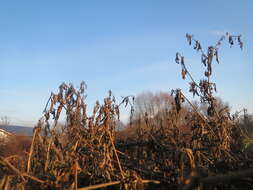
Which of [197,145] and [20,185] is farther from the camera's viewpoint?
[197,145]

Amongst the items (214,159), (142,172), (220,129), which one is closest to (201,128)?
(220,129)

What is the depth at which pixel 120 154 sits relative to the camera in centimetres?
206

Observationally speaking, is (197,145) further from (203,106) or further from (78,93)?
(78,93)

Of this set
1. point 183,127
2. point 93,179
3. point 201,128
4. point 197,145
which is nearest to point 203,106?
point 183,127

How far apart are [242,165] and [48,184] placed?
4.00 feet

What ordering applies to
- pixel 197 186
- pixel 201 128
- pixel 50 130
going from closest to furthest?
1. pixel 197 186
2. pixel 50 130
3. pixel 201 128

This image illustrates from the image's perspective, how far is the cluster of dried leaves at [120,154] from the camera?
1434mm

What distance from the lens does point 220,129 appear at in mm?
2291

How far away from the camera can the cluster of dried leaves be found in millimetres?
1434

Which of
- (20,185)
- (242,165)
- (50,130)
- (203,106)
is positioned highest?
(203,106)

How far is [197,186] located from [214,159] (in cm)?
84

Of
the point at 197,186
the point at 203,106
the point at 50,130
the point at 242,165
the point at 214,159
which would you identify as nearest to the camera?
the point at 197,186

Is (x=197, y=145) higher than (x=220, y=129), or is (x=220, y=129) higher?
(x=220, y=129)

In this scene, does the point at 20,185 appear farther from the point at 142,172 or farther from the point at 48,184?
the point at 142,172
